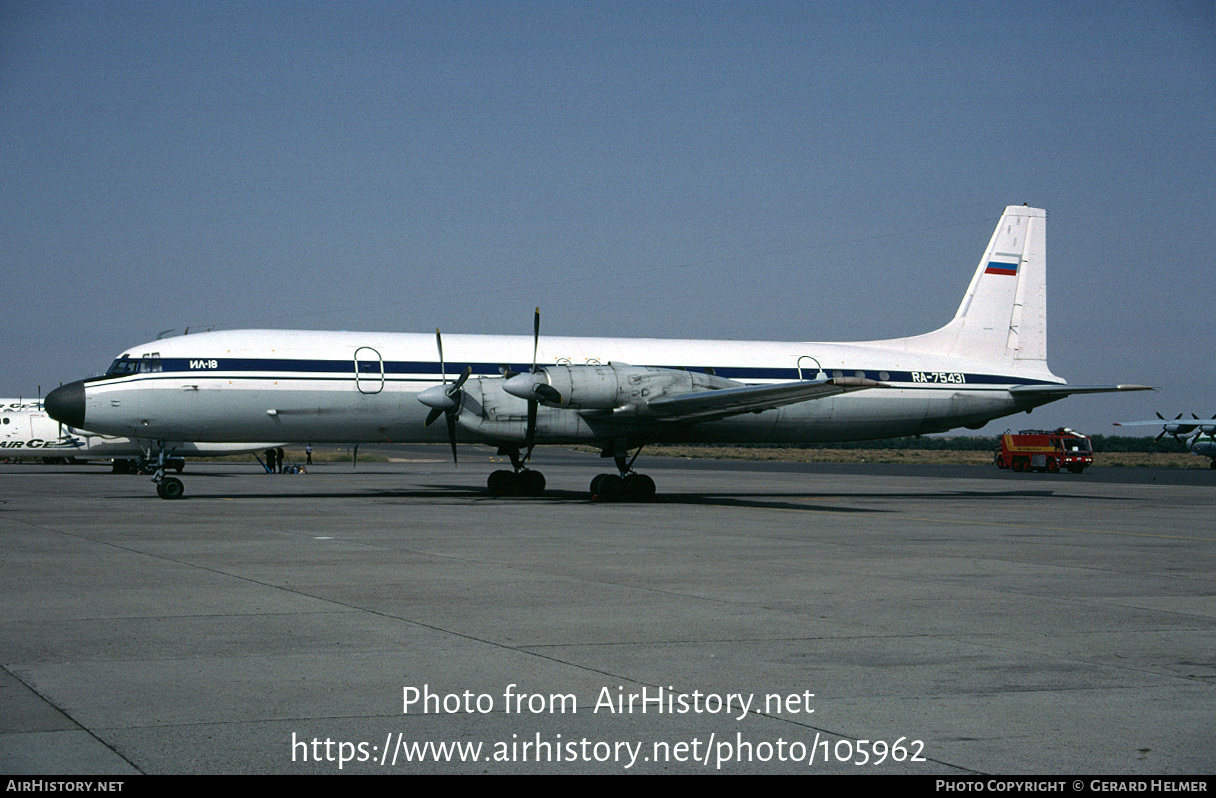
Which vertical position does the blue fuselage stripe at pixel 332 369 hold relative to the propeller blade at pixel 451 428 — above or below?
above

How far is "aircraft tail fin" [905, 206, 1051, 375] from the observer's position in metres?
32.4

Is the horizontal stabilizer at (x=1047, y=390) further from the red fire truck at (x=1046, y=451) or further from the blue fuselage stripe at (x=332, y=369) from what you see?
the red fire truck at (x=1046, y=451)

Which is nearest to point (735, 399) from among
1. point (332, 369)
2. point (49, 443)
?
point (332, 369)

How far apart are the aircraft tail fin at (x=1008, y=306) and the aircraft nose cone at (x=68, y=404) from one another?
22.2 metres

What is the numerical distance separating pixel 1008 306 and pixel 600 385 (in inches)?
574

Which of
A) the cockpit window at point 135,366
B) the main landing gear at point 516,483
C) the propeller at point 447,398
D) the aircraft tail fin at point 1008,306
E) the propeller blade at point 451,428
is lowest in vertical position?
the main landing gear at point 516,483

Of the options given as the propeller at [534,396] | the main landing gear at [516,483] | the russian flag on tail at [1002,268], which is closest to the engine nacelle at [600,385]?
the propeller at [534,396]

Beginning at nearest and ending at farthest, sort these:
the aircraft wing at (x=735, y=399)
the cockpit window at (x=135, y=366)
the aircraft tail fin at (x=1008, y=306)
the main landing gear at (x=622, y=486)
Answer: the aircraft wing at (x=735, y=399), the cockpit window at (x=135, y=366), the main landing gear at (x=622, y=486), the aircraft tail fin at (x=1008, y=306)

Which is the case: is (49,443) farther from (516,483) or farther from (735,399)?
(735,399)

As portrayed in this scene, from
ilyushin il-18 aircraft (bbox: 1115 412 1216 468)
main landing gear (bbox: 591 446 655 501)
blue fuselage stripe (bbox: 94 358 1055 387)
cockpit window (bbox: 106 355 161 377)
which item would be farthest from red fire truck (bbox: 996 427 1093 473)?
cockpit window (bbox: 106 355 161 377)

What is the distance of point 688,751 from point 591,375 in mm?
19843

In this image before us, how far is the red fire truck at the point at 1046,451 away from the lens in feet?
187

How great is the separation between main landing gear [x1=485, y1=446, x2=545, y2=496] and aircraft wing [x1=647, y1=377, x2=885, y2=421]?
4.88 metres

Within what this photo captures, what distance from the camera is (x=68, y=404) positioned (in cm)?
2536
